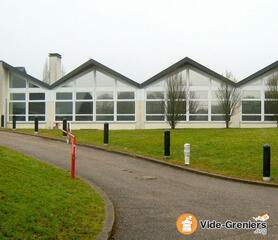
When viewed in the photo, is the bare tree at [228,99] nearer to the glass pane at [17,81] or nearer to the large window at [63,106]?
the large window at [63,106]

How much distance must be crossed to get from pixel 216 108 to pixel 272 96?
4298mm

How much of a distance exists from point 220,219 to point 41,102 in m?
34.9

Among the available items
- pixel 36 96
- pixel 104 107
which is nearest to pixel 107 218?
pixel 104 107

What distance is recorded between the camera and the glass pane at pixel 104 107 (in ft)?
134

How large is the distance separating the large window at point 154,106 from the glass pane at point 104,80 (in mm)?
3093

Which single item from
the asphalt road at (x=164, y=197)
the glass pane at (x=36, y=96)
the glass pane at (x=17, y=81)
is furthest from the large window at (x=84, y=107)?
the asphalt road at (x=164, y=197)

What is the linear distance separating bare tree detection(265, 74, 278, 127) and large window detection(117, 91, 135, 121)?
1043 centimetres

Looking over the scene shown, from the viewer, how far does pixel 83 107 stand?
41094 mm

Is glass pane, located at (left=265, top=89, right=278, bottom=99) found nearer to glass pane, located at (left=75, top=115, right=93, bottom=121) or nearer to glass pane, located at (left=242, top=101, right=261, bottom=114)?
glass pane, located at (left=242, top=101, right=261, bottom=114)

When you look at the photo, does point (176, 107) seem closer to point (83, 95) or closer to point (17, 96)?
point (83, 95)

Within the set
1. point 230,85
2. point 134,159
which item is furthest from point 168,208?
point 230,85

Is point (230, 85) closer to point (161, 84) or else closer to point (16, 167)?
point (161, 84)

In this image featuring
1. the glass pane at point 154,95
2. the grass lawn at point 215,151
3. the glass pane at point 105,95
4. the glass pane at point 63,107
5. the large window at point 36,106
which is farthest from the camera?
the large window at point 36,106

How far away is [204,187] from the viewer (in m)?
12.4
